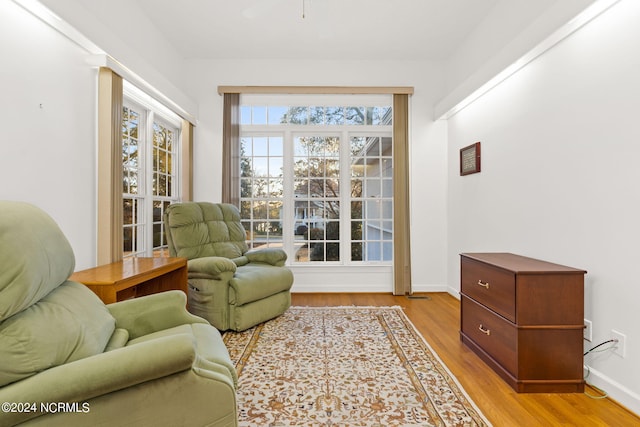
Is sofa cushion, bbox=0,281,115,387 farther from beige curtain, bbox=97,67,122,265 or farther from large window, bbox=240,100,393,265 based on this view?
large window, bbox=240,100,393,265

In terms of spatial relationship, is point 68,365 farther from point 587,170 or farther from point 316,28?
point 316,28

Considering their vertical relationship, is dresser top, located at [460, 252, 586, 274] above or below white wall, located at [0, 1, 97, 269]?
below

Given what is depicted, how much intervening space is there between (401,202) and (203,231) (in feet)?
7.77

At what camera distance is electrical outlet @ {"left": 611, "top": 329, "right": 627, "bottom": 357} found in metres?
1.81

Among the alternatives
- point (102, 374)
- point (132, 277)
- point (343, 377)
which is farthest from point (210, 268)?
point (102, 374)

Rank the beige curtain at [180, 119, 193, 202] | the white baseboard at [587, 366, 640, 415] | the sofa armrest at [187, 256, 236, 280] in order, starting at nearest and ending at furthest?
the white baseboard at [587, 366, 640, 415] < the sofa armrest at [187, 256, 236, 280] < the beige curtain at [180, 119, 193, 202]

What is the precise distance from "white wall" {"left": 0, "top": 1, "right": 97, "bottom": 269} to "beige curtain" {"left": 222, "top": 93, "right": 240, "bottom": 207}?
1.69 meters

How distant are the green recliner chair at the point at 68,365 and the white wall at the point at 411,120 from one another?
9.80ft

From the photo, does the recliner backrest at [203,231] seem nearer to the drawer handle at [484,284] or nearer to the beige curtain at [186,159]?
the beige curtain at [186,159]

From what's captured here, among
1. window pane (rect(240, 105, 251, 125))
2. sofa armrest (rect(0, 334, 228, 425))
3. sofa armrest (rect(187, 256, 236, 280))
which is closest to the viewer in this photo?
sofa armrest (rect(0, 334, 228, 425))

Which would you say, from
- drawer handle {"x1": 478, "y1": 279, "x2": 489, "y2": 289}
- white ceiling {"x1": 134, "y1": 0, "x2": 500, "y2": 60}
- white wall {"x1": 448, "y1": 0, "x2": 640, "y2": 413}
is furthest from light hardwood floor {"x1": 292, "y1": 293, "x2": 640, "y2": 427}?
white ceiling {"x1": 134, "y1": 0, "x2": 500, "y2": 60}

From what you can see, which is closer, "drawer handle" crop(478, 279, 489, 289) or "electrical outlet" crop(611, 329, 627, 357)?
"electrical outlet" crop(611, 329, 627, 357)

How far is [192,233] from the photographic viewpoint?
3090mm

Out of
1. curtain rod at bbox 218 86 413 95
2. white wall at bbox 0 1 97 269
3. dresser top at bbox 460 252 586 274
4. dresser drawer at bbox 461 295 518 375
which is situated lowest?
dresser drawer at bbox 461 295 518 375
